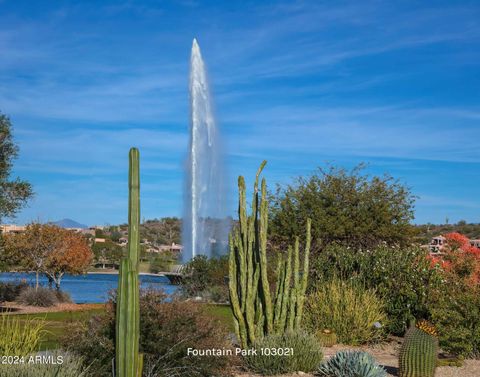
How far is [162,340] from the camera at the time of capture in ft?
36.1

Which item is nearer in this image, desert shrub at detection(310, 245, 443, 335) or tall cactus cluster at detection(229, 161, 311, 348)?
tall cactus cluster at detection(229, 161, 311, 348)

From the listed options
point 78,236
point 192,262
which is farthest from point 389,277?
point 78,236

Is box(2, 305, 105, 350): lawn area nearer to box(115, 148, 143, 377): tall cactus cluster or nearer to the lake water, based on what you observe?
the lake water

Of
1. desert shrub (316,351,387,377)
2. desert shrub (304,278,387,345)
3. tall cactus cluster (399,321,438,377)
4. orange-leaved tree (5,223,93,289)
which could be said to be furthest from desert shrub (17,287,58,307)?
tall cactus cluster (399,321,438,377)

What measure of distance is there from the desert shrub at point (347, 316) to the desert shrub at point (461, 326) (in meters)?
1.53

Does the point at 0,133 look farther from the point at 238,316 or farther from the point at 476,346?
the point at 476,346

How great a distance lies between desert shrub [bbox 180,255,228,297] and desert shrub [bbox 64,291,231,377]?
18901mm

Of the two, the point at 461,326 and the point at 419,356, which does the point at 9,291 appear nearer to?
the point at 461,326

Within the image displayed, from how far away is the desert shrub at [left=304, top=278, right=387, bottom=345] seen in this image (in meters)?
17.0

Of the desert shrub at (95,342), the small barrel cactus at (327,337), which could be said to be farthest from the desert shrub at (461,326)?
the desert shrub at (95,342)

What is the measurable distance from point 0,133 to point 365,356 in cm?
1547

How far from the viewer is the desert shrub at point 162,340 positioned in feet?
35.0

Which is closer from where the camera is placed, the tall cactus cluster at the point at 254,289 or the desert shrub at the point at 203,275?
the tall cactus cluster at the point at 254,289

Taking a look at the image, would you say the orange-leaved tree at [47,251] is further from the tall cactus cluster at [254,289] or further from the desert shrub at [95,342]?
the desert shrub at [95,342]
